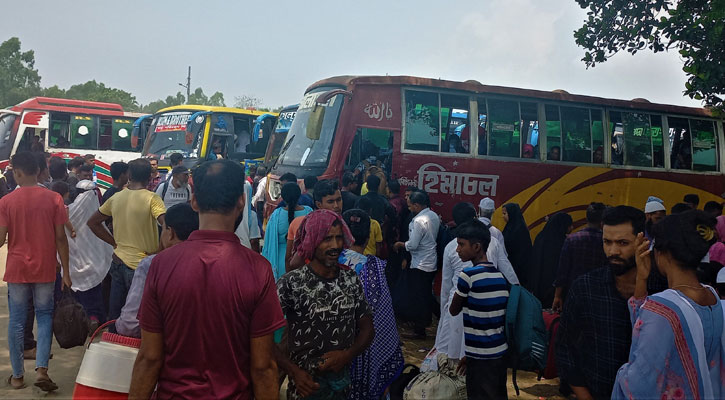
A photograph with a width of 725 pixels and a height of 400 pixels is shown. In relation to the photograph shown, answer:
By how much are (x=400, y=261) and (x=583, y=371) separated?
5450 millimetres

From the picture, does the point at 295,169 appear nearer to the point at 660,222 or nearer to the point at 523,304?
the point at 523,304

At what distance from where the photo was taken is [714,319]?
2619 millimetres

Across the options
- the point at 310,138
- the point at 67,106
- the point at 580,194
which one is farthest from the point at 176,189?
the point at 67,106

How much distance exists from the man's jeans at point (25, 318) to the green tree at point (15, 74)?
192 feet

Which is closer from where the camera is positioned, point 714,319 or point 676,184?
point 714,319

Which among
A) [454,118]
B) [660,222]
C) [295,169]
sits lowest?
[660,222]

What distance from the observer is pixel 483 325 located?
4.21 meters

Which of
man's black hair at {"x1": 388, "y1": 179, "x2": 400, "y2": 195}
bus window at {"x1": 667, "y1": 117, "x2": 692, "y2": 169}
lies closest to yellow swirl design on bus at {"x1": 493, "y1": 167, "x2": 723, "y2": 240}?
bus window at {"x1": 667, "y1": 117, "x2": 692, "y2": 169}

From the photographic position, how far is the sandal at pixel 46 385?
524 cm

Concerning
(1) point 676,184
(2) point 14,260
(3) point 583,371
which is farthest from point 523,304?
(1) point 676,184

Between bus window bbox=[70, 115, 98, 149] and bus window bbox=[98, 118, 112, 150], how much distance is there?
0.60ft

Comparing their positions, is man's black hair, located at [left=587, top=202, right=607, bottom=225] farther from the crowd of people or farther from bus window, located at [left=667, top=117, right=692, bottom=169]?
bus window, located at [left=667, top=117, right=692, bottom=169]

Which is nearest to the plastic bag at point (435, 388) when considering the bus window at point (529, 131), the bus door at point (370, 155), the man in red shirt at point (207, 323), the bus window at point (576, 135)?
the man in red shirt at point (207, 323)

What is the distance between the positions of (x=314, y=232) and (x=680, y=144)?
10.9 m
